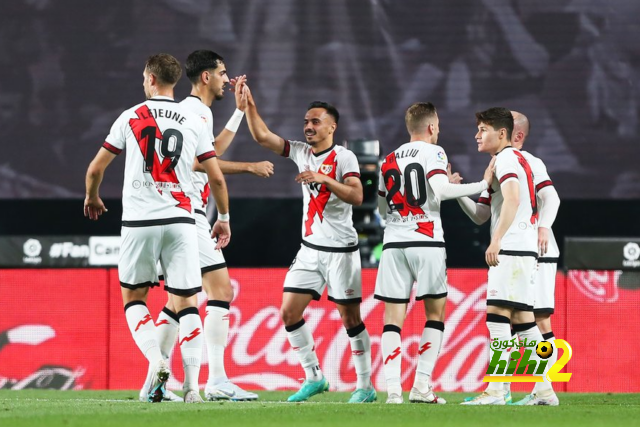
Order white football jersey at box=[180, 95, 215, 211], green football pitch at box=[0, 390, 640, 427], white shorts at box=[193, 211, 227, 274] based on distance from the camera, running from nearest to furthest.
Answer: green football pitch at box=[0, 390, 640, 427] → white football jersey at box=[180, 95, 215, 211] → white shorts at box=[193, 211, 227, 274]

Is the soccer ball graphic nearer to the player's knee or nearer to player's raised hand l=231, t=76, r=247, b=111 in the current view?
the player's knee

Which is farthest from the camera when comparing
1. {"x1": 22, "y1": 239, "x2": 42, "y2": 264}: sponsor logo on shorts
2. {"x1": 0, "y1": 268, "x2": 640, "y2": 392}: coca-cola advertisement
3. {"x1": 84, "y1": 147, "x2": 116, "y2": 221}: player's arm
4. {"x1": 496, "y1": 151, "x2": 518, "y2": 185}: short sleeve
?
{"x1": 22, "y1": 239, "x2": 42, "y2": 264}: sponsor logo on shorts

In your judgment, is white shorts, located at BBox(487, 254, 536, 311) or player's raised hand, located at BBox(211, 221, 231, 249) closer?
player's raised hand, located at BBox(211, 221, 231, 249)

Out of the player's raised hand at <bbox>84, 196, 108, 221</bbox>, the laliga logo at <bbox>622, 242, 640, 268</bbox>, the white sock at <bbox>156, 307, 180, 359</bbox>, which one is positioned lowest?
the white sock at <bbox>156, 307, 180, 359</bbox>

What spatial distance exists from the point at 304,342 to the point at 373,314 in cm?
207

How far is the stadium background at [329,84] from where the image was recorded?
1438 cm

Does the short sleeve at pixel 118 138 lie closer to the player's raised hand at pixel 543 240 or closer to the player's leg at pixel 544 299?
the player's raised hand at pixel 543 240

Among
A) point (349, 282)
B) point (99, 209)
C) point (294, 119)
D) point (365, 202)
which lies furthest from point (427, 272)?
point (294, 119)

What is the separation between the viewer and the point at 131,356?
8.99 metres

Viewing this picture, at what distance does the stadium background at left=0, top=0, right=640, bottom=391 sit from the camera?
14375mm

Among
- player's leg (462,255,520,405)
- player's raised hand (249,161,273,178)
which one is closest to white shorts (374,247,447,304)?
player's leg (462,255,520,405)

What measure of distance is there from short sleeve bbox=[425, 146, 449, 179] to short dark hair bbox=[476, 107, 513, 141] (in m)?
0.34

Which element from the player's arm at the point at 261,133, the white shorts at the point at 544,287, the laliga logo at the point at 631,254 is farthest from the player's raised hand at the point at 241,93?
the laliga logo at the point at 631,254

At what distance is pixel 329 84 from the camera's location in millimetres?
14602
